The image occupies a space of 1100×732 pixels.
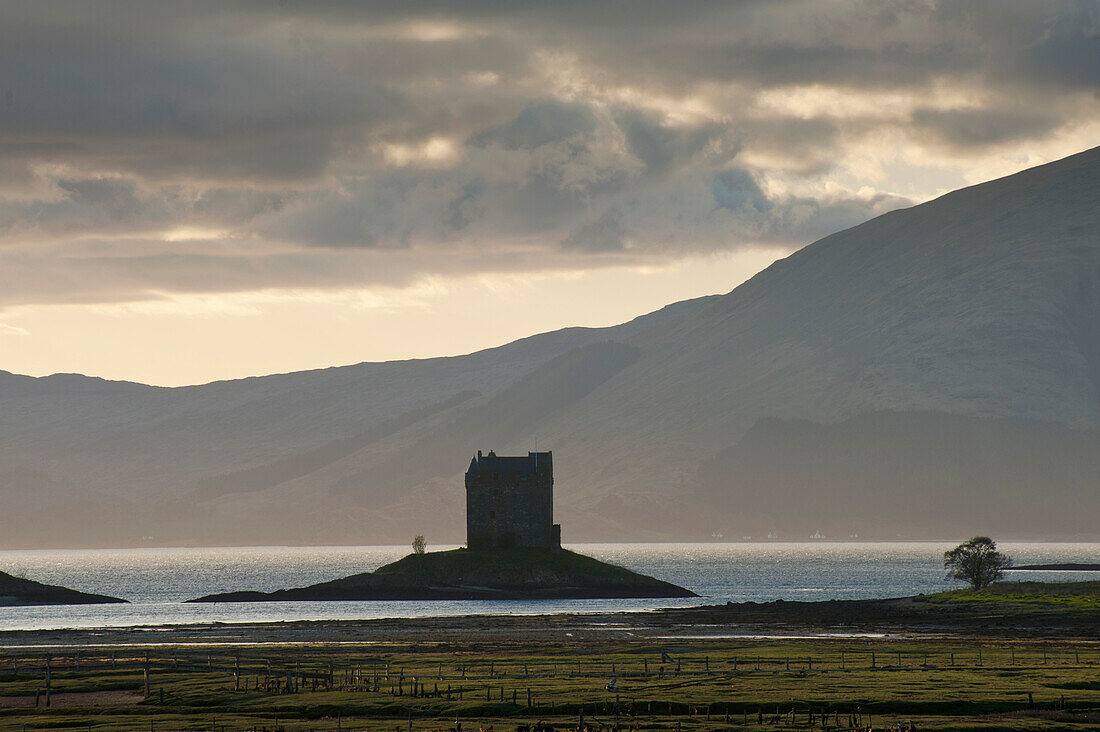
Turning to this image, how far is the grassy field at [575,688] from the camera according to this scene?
90.4 m

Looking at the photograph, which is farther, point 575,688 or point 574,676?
point 574,676

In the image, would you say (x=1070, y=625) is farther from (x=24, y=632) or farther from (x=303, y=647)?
(x=24, y=632)

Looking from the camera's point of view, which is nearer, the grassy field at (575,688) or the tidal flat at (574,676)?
the grassy field at (575,688)

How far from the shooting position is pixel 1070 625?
518 feet

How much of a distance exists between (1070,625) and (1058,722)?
7419cm

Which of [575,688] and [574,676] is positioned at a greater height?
[574,676]

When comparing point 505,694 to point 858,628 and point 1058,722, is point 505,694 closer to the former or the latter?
point 1058,722

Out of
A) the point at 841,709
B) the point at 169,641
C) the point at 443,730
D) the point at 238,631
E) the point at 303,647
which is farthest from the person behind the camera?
the point at 238,631

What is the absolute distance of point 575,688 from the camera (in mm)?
102562

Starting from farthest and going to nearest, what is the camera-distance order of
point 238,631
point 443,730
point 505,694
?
point 238,631 < point 505,694 < point 443,730

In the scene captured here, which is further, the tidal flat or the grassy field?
the tidal flat

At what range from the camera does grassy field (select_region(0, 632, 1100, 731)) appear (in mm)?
90375

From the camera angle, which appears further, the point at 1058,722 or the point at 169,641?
the point at 169,641

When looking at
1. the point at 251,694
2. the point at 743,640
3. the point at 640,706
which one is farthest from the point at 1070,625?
the point at 251,694
